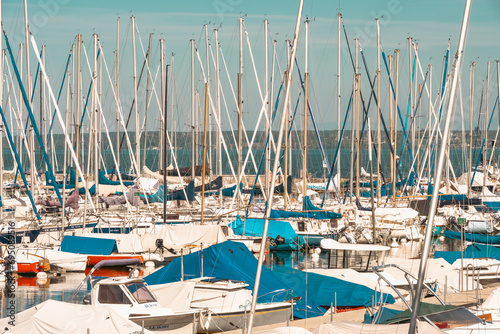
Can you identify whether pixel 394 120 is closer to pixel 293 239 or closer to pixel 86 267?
pixel 293 239

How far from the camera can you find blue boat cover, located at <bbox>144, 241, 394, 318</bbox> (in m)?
21.8

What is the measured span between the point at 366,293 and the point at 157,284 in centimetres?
635

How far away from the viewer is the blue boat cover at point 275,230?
3850cm

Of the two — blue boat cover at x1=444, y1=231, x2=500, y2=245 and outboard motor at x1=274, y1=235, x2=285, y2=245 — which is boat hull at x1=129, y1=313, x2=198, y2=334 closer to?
outboard motor at x1=274, y1=235, x2=285, y2=245

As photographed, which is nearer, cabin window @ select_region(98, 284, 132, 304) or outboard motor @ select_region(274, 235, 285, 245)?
cabin window @ select_region(98, 284, 132, 304)

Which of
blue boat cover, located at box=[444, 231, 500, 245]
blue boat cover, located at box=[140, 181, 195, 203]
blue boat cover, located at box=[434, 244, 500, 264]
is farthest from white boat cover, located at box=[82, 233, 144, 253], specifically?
blue boat cover, located at box=[444, 231, 500, 245]

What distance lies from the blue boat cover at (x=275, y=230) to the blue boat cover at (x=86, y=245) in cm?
779

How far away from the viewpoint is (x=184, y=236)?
3444 centimetres

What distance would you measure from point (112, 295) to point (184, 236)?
16051 mm

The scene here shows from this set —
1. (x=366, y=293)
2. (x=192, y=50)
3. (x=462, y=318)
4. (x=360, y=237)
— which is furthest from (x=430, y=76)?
(x=462, y=318)

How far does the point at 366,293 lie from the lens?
2270 cm

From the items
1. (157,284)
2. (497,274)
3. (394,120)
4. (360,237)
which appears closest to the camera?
(157,284)

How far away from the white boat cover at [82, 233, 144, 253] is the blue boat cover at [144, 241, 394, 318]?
37.4 ft

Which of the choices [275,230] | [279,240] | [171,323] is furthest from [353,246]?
[171,323]
